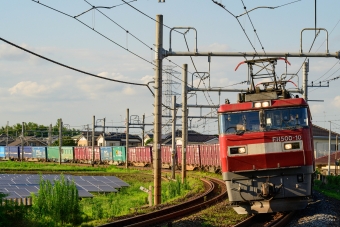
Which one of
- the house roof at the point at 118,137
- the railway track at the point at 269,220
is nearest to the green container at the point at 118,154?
the house roof at the point at 118,137

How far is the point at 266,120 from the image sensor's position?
50.9ft

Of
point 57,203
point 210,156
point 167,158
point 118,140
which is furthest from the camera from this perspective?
point 118,140

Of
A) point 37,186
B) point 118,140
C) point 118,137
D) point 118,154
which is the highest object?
point 118,137

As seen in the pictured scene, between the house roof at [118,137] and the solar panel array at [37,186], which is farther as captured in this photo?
the house roof at [118,137]

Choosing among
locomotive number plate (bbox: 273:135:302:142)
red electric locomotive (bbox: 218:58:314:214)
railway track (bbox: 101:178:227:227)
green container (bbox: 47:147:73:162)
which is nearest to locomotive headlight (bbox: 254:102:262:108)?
red electric locomotive (bbox: 218:58:314:214)

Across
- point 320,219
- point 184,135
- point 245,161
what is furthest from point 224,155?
point 184,135

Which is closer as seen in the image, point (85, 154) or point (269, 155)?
point (269, 155)

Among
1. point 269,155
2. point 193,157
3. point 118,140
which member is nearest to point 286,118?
point 269,155

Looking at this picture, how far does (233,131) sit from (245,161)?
0.91 meters

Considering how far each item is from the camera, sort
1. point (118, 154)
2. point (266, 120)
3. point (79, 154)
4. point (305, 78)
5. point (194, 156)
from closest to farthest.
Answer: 1. point (266, 120)
2. point (305, 78)
3. point (194, 156)
4. point (118, 154)
5. point (79, 154)

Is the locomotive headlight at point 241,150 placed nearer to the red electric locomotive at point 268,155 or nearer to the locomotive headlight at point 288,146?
the red electric locomotive at point 268,155

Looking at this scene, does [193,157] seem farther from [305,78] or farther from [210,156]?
[305,78]

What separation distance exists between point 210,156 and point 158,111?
2649 cm

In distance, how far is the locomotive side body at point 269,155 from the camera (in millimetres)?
15141
